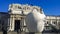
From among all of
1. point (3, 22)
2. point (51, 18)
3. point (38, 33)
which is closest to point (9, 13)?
point (3, 22)

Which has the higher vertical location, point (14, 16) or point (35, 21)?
point (14, 16)

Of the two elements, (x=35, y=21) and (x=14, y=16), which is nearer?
(x=35, y=21)

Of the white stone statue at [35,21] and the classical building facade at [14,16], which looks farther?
the classical building facade at [14,16]

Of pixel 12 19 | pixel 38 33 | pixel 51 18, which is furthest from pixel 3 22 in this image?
pixel 38 33

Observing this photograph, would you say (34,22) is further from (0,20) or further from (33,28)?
(0,20)

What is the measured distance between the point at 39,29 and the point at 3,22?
2693 centimetres

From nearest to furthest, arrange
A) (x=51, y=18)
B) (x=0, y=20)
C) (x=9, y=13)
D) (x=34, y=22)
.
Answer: (x=34, y=22)
(x=9, y=13)
(x=0, y=20)
(x=51, y=18)

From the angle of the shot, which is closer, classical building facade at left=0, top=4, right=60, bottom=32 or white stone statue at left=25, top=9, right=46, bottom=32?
white stone statue at left=25, top=9, right=46, bottom=32

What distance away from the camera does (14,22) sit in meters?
29.9

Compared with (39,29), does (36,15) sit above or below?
above

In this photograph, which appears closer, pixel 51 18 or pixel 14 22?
pixel 14 22

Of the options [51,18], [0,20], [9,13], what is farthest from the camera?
[51,18]

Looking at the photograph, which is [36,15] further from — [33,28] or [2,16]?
[2,16]

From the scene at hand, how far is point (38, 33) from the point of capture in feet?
17.1
